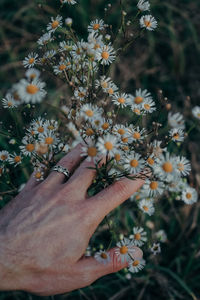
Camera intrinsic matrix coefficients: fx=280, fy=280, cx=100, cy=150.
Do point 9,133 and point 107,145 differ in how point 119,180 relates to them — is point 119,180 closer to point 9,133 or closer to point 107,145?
point 107,145

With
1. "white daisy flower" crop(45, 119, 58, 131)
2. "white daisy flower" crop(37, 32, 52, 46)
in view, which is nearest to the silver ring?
"white daisy flower" crop(45, 119, 58, 131)

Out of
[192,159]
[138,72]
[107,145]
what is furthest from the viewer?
[138,72]

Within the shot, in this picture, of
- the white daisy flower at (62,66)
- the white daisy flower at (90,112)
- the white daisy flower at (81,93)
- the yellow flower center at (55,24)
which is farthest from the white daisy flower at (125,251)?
the yellow flower center at (55,24)

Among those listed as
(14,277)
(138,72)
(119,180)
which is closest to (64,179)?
(119,180)

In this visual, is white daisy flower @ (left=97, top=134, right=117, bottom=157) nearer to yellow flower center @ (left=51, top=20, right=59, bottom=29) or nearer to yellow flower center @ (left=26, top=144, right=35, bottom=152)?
yellow flower center @ (left=26, top=144, right=35, bottom=152)

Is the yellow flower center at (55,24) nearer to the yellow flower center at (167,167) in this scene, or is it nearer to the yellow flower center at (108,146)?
the yellow flower center at (108,146)

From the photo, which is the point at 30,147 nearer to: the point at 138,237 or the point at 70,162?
the point at 70,162
